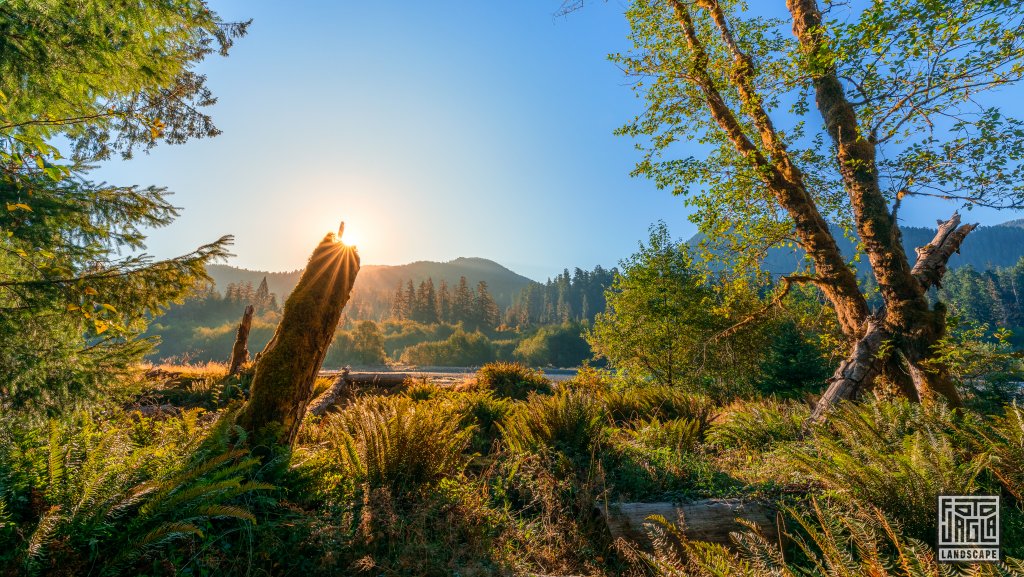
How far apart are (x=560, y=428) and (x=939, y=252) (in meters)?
6.63

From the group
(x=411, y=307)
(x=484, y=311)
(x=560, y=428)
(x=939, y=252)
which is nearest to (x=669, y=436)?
(x=560, y=428)

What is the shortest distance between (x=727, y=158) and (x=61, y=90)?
27.4 ft

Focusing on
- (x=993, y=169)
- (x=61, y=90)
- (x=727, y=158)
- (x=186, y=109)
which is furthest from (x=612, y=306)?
(x=61, y=90)

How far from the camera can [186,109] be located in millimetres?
6367

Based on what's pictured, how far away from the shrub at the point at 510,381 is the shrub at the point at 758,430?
6.68m

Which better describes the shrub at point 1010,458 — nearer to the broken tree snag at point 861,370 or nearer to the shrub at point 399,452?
the broken tree snag at point 861,370

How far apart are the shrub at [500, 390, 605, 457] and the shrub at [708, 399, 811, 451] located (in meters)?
1.94

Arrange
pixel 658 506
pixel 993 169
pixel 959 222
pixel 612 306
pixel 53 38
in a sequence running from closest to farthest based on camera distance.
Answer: pixel 53 38
pixel 658 506
pixel 993 169
pixel 959 222
pixel 612 306

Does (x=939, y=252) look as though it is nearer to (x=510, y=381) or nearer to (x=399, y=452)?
(x=399, y=452)

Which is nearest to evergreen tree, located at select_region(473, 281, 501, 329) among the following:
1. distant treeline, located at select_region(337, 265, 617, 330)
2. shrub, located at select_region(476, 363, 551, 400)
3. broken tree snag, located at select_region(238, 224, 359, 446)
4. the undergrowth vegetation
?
distant treeline, located at select_region(337, 265, 617, 330)

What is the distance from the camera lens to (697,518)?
340cm

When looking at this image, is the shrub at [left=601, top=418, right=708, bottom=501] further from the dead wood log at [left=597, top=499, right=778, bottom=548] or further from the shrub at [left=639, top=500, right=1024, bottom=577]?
the shrub at [left=639, top=500, right=1024, bottom=577]

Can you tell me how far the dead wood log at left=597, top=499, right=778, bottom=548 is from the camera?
330 centimetres

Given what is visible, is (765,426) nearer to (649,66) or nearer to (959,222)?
(959,222)
